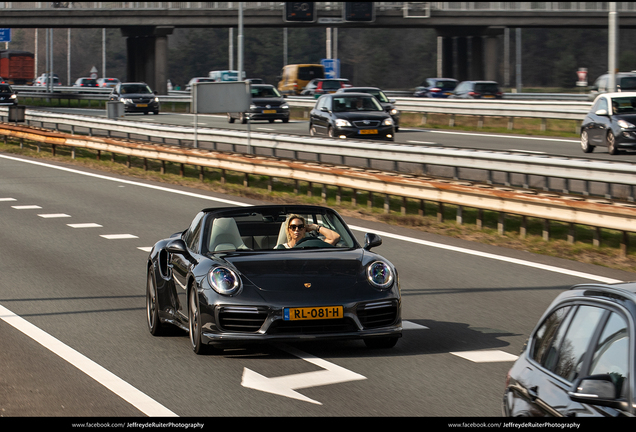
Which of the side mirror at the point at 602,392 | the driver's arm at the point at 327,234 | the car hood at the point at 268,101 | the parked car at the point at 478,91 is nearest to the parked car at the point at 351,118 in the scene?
the car hood at the point at 268,101

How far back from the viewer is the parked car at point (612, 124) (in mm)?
25906

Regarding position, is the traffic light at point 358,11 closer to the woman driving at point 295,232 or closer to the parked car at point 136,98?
the parked car at point 136,98

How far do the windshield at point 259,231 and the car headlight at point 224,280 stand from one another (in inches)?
23.5

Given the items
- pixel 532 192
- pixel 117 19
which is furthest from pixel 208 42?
pixel 532 192

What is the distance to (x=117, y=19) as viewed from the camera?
2576 inches

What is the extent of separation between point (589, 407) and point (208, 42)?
138 m

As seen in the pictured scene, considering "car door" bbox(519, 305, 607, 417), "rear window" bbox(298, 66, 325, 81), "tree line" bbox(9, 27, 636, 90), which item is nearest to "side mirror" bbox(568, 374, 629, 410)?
"car door" bbox(519, 305, 607, 417)

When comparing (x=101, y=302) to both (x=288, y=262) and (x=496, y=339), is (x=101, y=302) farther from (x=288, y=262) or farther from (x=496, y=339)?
(x=496, y=339)

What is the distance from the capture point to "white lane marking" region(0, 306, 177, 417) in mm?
6559

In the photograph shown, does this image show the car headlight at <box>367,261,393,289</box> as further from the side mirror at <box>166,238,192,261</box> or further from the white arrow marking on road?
the side mirror at <box>166,238,192,261</box>

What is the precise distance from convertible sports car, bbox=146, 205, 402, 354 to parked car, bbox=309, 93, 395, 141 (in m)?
20.3

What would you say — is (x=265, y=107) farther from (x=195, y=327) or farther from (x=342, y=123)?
(x=195, y=327)

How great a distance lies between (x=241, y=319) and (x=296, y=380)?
86 centimetres

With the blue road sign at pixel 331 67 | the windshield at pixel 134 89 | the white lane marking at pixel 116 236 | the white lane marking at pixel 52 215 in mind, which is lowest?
the white lane marking at pixel 116 236
